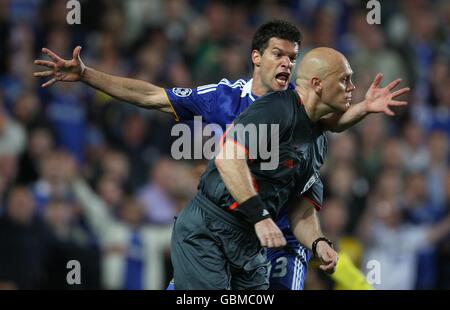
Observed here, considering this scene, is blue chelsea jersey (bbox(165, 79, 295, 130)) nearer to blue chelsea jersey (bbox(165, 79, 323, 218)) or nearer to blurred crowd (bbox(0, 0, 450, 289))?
blue chelsea jersey (bbox(165, 79, 323, 218))

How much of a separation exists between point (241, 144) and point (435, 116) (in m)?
7.17

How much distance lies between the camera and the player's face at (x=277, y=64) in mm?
6242

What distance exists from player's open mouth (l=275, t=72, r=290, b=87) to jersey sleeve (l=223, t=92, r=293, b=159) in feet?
2.82

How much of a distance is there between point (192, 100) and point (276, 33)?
2.24ft

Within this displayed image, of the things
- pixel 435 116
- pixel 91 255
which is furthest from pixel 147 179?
pixel 435 116

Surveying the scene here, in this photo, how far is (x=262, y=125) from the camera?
17.0 ft

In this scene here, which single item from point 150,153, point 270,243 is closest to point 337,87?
point 270,243

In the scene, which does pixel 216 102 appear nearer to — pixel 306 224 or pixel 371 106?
pixel 306 224

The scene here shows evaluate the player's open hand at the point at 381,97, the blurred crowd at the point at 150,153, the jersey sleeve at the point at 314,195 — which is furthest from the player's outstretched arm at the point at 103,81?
the blurred crowd at the point at 150,153

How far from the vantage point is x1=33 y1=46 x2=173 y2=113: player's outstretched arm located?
19.7 feet

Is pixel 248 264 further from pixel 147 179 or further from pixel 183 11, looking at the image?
pixel 183 11

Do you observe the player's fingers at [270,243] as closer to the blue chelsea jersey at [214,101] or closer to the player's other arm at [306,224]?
the player's other arm at [306,224]

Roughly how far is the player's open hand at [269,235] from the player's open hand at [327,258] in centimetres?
69

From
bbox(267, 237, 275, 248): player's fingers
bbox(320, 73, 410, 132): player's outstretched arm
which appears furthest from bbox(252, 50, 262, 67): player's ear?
bbox(267, 237, 275, 248): player's fingers
